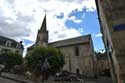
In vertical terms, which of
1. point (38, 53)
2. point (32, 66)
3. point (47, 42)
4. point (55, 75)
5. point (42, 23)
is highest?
point (42, 23)

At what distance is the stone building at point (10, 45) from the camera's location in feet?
133

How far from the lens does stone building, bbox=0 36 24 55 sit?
4049 cm

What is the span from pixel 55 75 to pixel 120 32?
19858 millimetres

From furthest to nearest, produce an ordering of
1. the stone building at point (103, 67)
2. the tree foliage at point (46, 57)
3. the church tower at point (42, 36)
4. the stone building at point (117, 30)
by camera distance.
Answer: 1. the church tower at point (42, 36)
2. the stone building at point (103, 67)
3. the tree foliage at point (46, 57)
4. the stone building at point (117, 30)

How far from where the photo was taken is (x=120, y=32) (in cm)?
471

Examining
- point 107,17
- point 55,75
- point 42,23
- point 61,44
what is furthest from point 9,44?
point 107,17

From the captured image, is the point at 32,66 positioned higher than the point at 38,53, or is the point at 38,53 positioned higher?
the point at 38,53

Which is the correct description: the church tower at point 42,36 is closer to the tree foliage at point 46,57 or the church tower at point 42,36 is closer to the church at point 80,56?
the church at point 80,56

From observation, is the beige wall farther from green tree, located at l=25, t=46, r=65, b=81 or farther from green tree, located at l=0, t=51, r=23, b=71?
green tree, located at l=0, t=51, r=23, b=71

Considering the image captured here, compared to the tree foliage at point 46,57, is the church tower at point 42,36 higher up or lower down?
higher up

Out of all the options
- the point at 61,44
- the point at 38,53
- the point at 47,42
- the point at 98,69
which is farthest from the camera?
the point at 47,42

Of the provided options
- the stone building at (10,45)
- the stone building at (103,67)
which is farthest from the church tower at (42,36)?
the stone building at (103,67)

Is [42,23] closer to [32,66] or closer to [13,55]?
[13,55]

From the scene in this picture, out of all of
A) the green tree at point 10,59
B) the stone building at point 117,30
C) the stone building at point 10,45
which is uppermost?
the stone building at point 10,45
